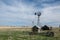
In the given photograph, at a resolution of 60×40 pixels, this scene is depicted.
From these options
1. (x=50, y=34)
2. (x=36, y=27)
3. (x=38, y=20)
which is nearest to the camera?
(x=50, y=34)

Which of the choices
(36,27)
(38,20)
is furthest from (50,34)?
(38,20)

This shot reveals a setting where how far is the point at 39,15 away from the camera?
9438cm

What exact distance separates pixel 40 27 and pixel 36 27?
188 inches

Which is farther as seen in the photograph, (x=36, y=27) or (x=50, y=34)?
(x=36, y=27)

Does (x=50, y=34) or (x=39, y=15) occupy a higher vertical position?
(x=39, y=15)

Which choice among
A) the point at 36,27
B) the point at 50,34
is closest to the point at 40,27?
the point at 36,27

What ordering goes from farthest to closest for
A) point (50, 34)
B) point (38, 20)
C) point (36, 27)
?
point (38, 20), point (36, 27), point (50, 34)

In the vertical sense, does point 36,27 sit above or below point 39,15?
below

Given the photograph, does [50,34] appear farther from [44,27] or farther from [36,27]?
[44,27]

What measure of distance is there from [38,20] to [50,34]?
2708 cm

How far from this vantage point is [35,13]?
299ft

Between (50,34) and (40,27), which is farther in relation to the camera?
(40,27)

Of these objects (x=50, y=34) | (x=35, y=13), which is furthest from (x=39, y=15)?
(x=50, y=34)

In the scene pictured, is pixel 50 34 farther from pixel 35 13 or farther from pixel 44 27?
pixel 44 27
